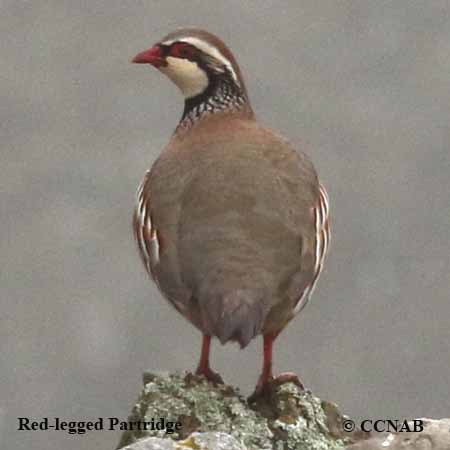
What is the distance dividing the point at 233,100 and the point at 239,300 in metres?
2.14

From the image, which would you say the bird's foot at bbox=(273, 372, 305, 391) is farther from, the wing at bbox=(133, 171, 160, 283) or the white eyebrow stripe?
the white eyebrow stripe

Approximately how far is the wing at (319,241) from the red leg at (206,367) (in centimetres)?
45

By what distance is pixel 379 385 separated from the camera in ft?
60.6

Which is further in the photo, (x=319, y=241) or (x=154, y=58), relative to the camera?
(x=154, y=58)

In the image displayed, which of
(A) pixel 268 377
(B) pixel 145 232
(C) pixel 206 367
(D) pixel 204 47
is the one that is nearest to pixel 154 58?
(D) pixel 204 47

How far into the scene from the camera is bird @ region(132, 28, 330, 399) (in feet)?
24.1

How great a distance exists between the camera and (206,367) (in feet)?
25.8

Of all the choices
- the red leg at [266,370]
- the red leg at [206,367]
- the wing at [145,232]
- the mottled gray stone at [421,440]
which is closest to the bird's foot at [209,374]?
the red leg at [206,367]

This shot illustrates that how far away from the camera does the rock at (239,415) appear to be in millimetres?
7027

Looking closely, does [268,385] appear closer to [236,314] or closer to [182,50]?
[236,314]

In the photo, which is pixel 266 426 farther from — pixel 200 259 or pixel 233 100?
pixel 233 100

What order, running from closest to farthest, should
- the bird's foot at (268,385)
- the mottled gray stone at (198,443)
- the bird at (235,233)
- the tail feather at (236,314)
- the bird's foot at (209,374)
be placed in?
the mottled gray stone at (198,443)
the tail feather at (236,314)
the bird at (235,233)
the bird's foot at (268,385)
the bird's foot at (209,374)

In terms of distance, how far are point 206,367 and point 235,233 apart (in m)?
0.68

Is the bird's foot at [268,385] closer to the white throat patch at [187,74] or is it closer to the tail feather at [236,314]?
the tail feather at [236,314]
